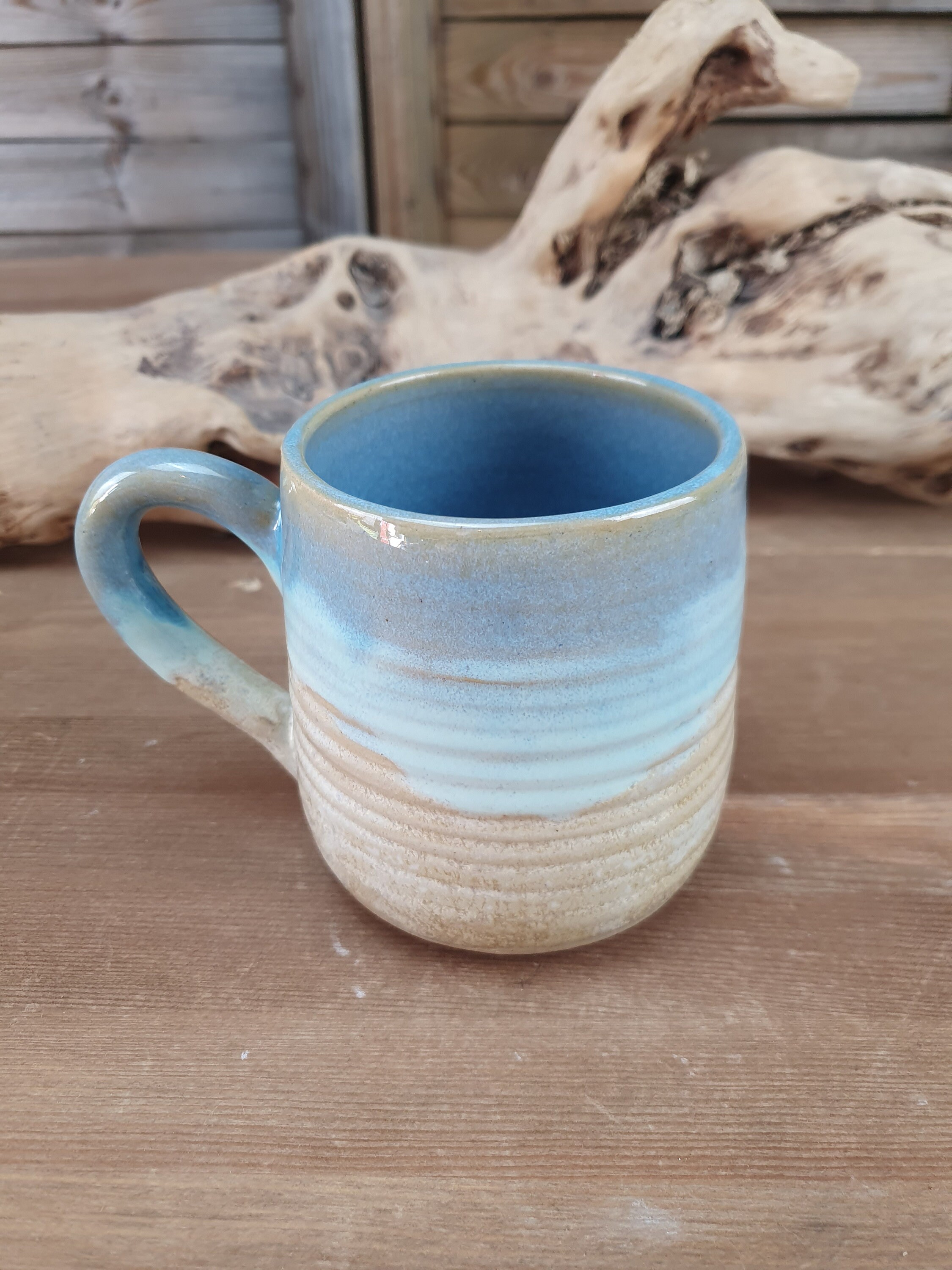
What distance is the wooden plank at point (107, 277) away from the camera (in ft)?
3.86

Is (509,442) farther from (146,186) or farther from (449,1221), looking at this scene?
(146,186)

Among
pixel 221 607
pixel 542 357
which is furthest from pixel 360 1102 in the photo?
pixel 542 357

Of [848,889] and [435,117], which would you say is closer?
[848,889]

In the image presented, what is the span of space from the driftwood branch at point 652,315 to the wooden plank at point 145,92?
3.33 ft

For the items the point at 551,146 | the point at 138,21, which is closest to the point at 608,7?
Answer: the point at 551,146

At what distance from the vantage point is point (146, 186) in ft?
5.58

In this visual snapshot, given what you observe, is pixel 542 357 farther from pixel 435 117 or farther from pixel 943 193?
pixel 435 117

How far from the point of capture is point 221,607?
0.70 metres

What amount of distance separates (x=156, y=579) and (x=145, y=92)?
1.51 metres

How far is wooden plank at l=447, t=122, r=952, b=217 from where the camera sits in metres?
1.58

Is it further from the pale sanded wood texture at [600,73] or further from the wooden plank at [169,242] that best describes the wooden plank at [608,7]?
the wooden plank at [169,242]

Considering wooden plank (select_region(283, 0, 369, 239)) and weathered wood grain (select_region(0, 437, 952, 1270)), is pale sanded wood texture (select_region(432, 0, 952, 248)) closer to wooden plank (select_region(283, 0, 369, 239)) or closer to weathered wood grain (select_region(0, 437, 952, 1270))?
wooden plank (select_region(283, 0, 369, 239))

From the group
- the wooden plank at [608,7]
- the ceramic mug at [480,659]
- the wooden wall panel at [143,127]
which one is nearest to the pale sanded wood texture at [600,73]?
the wooden plank at [608,7]

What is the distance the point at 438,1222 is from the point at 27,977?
0.20 meters
